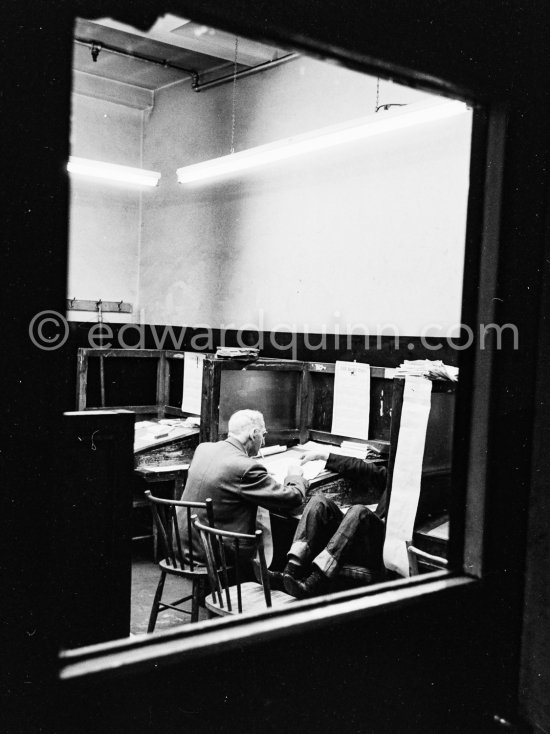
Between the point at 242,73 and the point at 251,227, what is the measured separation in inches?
53.0

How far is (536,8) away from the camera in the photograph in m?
1.67

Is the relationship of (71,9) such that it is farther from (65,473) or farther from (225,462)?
(225,462)

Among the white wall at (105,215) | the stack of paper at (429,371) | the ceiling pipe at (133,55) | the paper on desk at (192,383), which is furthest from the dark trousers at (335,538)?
the ceiling pipe at (133,55)

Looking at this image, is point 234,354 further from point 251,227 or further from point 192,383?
point 251,227

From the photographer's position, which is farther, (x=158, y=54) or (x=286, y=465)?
(x=158, y=54)

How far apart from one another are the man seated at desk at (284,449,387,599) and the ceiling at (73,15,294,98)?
12.0 feet

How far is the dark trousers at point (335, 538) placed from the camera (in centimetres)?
386

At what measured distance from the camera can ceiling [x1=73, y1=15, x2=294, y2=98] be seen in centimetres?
573

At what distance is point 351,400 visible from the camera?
486 cm

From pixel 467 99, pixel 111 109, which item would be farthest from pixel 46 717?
pixel 111 109

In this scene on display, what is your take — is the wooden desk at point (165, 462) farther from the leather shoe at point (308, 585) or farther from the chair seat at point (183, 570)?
the leather shoe at point (308, 585)

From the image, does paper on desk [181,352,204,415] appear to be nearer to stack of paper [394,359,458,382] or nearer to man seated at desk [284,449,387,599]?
man seated at desk [284,449,387,599]

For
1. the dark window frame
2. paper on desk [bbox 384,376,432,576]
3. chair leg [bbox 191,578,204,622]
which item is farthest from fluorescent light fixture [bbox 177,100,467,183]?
chair leg [bbox 191,578,204,622]

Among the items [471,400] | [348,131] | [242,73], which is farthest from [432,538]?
[242,73]
